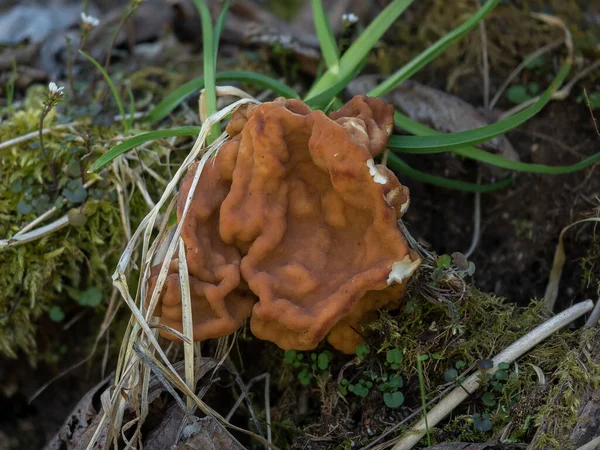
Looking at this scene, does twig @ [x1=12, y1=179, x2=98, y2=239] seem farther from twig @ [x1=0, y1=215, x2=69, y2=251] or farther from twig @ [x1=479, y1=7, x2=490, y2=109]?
twig @ [x1=479, y1=7, x2=490, y2=109]

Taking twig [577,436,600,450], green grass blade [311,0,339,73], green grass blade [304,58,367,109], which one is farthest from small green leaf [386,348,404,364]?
green grass blade [311,0,339,73]

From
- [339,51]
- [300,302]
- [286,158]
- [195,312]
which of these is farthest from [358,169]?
[339,51]

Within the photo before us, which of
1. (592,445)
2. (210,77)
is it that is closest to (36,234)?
(210,77)

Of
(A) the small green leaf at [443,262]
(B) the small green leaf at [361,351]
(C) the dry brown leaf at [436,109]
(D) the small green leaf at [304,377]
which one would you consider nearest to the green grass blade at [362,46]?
(C) the dry brown leaf at [436,109]

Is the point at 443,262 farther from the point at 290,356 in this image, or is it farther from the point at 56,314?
the point at 56,314

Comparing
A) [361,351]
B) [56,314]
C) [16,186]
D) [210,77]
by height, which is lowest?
[56,314]

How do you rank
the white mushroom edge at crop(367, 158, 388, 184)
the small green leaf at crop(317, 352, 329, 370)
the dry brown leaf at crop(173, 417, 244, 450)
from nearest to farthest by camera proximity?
the white mushroom edge at crop(367, 158, 388, 184) → the dry brown leaf at crop(173, 417, 244, 450) → the small green leaf at crop(317, 352, 329, 370)

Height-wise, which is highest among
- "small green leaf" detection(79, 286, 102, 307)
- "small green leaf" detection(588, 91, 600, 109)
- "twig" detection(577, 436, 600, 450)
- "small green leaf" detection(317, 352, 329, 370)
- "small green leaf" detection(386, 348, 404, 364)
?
"small green leaf" detection(588, 91, 600, 109)

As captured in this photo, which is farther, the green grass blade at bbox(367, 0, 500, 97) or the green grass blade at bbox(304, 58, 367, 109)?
the green grass blade at bbox(367, 0, 500, 97)
